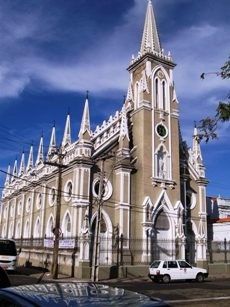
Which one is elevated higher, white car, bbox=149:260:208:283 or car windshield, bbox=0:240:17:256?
car windshield, bbox=0:240:17:256

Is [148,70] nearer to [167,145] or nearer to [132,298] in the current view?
[167,145]

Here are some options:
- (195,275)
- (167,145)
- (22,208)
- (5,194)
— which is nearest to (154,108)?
(167,145)

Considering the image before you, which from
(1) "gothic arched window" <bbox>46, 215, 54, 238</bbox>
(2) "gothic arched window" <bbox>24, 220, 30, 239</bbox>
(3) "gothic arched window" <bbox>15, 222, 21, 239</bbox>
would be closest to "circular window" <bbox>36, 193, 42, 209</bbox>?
(2) "gothic arched window" <bbox>24, 220, 30, 239</bbox>

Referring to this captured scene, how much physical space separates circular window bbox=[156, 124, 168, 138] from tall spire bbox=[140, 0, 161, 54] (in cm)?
789

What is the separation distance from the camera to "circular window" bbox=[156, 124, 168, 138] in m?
42.1

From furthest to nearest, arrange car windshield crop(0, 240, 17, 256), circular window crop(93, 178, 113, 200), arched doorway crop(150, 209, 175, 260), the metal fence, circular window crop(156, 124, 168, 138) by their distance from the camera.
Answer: circular window crop(156, 124, 168, 138)
arched doorway crop(150, 209, 175, 260)
circular window crop(93, 178, 113, 200)
the metal fence
car windshield crop(0, 240, 17, 256)

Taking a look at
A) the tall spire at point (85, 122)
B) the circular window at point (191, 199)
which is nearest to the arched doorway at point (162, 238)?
the circular window at point (191, 199)

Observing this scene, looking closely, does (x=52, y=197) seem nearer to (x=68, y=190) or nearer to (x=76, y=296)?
(x=68, y=190)

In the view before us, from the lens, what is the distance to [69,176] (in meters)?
39.0

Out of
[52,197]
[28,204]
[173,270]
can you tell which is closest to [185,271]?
[173,270]

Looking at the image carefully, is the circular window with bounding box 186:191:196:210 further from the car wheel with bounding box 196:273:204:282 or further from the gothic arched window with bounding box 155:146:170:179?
the car wheel with bounding box 196:273:204:282

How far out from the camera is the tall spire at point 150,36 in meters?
44.5

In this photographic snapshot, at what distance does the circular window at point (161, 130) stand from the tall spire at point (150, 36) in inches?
311

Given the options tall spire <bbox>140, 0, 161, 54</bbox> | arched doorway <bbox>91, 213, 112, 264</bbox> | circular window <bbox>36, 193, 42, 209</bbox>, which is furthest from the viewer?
circular window <bbox>36, 193, 42, 209</bbox>
